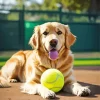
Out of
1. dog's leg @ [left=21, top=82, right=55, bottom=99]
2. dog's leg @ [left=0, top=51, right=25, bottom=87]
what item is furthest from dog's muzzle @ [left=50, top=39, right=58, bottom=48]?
dog's leg @ [left=0, top=51, right=25, bottom=87]

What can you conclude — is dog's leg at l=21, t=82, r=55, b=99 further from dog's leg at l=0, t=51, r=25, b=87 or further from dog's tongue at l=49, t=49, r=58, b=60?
dog's leg at l=0, t=51, r=25, b=87

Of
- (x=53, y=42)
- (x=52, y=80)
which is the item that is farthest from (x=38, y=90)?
(x=53, y=42)

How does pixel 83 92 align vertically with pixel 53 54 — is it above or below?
below

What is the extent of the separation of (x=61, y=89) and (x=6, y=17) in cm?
1183

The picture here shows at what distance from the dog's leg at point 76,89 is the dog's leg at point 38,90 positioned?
0.52 m

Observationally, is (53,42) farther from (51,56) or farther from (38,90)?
(38,90)

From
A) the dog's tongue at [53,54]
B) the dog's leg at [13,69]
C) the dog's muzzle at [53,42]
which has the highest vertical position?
the dog's muzzle at [53,42]

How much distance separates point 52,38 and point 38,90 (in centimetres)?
102

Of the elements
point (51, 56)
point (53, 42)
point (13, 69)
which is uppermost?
point (53, 42)

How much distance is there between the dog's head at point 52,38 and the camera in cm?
616

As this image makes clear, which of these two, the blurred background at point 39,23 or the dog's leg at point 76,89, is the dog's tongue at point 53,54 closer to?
the dog's leg at point 76,89

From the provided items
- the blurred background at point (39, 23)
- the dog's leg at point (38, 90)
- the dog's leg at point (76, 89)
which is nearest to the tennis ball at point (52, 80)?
the dog's leg at point (38, 90)

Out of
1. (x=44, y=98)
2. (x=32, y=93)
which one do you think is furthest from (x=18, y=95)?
(x=44, y=98)

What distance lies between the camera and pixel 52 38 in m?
6.13
